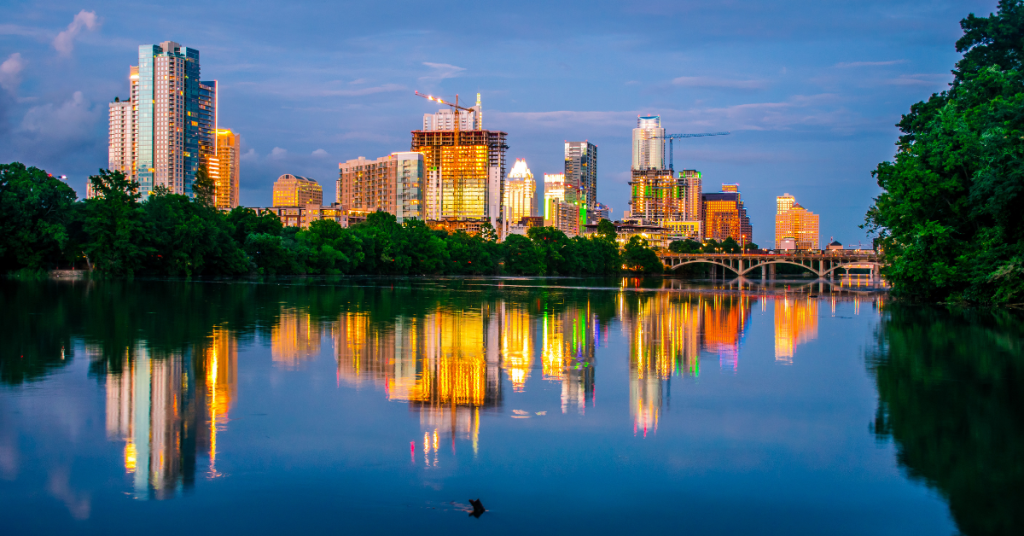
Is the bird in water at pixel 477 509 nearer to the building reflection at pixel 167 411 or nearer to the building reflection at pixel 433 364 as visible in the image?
the building reflection at pixel 433 364

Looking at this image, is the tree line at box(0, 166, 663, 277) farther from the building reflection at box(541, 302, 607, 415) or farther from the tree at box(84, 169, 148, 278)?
the building reflection at box(541, 302, 607, 415)

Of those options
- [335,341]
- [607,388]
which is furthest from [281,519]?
[335,341]

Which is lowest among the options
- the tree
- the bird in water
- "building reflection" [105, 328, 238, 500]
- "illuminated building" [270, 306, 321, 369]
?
the bird in water

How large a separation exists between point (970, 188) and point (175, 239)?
2675 inches

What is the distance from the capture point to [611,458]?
409 inches

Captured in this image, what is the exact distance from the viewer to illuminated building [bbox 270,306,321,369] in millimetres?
18547

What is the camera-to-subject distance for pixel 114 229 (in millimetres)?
72250

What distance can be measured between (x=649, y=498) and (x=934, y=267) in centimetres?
4078

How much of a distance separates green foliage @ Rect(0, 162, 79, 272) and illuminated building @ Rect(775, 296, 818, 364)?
5949 cm

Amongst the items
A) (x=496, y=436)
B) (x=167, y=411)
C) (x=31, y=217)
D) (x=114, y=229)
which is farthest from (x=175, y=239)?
(x=496, y=436)

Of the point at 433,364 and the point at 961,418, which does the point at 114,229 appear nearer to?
the point at 433,364

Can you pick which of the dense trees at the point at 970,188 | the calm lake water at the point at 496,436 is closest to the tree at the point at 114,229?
the calm lake water at the point at 496,436

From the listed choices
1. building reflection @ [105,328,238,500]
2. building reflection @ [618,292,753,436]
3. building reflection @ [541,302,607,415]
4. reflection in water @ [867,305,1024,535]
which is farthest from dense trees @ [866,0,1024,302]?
building reflection @ [105,328,238,500]

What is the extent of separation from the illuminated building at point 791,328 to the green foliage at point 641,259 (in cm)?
12732
